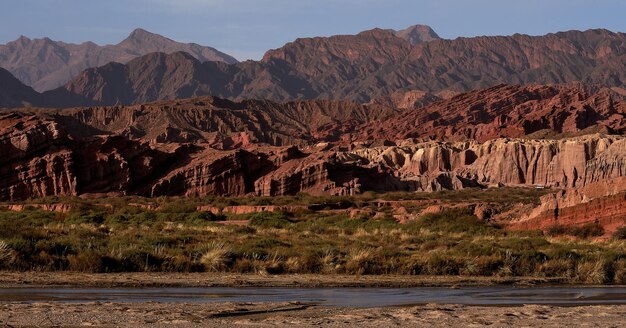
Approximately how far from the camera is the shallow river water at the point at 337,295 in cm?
1930

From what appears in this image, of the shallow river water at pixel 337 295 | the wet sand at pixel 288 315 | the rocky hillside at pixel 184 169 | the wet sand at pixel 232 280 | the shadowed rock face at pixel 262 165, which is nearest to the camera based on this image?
the wet sand at pixel 288 315

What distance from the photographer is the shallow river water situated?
63.3 ft

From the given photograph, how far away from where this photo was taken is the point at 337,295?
20984 mm

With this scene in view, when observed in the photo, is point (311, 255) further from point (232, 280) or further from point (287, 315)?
point (287, 315)

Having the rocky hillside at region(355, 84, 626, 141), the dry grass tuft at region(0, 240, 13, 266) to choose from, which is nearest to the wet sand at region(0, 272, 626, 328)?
the dry grass tuft at region(0, 240, 13, 266)

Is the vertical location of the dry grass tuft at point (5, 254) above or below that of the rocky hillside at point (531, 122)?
below

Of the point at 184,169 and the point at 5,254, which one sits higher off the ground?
the point at 184,169

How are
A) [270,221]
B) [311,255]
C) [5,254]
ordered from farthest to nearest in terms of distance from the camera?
1. [270,221]
2. [311,255]
3. [5,254]

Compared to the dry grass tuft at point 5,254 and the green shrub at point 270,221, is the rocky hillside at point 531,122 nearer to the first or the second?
the green shrub at point 270,221

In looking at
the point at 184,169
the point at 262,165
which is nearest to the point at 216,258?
the point at 184,169

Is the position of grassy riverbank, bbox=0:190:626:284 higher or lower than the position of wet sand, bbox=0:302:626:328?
higher

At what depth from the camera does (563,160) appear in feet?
347

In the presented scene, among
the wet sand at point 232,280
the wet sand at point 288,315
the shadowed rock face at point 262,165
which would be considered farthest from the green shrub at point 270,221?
the wet sand at point 288,315

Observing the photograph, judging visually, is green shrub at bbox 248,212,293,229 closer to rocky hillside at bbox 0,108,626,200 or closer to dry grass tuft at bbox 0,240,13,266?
dry grass tuft at bbox 0,240,13,266
